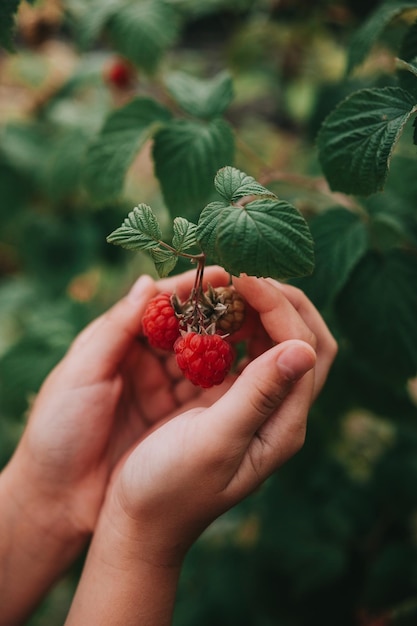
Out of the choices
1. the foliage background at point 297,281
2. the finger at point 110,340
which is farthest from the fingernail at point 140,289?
the foliage background at point 297,281

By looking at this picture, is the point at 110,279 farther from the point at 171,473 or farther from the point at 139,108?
the point at 171,473

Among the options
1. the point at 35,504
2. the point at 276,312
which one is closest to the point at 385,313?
the point at 276,312

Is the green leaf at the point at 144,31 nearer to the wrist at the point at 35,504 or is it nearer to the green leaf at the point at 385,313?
the green leaf at the point at 385,313

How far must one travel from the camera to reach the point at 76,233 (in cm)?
182

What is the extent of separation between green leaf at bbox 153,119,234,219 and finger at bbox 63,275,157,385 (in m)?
0.15

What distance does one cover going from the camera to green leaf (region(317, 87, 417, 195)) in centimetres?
68

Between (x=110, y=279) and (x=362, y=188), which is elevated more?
(x=362, y=188)

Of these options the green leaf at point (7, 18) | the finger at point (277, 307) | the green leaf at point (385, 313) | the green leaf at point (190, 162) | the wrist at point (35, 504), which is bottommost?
the wrist at point (35, 504)

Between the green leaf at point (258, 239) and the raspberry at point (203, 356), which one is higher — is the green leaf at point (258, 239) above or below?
above

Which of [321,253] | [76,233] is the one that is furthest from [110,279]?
[321,253]

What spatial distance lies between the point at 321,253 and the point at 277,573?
1018 mm

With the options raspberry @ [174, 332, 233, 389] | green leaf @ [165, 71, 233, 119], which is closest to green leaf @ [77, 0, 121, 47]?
green leaf @ [165, 71, 233, 119]

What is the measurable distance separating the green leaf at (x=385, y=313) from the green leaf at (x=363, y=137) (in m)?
0.24

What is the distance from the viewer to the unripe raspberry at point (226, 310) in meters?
0.68
